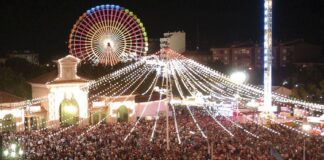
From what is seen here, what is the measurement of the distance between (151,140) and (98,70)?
72.9 feet

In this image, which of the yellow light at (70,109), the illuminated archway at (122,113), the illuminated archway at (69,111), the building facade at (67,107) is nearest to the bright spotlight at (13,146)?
the building facade at (67,107)

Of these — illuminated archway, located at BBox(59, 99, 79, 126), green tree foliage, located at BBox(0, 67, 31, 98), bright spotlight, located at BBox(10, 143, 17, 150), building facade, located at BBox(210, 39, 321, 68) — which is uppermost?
building facade, located at BBox(210, 39, 321, 68)

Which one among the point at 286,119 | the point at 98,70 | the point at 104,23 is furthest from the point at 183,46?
the point at 286,119

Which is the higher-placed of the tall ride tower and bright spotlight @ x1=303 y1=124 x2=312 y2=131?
the tall ride tower

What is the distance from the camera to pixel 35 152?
18234 mm

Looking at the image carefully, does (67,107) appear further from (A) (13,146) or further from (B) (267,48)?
(B) (267,48)

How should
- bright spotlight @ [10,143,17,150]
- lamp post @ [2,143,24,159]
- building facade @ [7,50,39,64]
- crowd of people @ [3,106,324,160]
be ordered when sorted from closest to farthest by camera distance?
lamp post @ [2,143,24,159], crowd of people @ [3,106,324,160], bright spotlight @ [10,143,17,150], building facade @ [7,50,39,64]

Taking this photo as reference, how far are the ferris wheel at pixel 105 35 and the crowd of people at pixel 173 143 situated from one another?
12084 millimetres

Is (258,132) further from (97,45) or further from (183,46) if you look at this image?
(183,46)

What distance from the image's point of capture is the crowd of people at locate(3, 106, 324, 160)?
56.5 feet

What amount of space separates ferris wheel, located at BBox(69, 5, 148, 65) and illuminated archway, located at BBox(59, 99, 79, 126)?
6584 millimetres

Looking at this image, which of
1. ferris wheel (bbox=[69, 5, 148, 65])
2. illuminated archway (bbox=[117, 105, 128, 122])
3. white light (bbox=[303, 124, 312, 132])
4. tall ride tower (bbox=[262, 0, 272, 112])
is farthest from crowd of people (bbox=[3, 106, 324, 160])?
ferris wheel (bbox=[69, 5, 148, 65])

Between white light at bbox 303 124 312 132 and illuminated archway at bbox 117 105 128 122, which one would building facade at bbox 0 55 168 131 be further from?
white light at bbox 303 124 312 132

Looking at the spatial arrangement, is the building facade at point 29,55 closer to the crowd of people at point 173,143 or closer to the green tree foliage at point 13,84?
the green tree foliage at point 13,84
